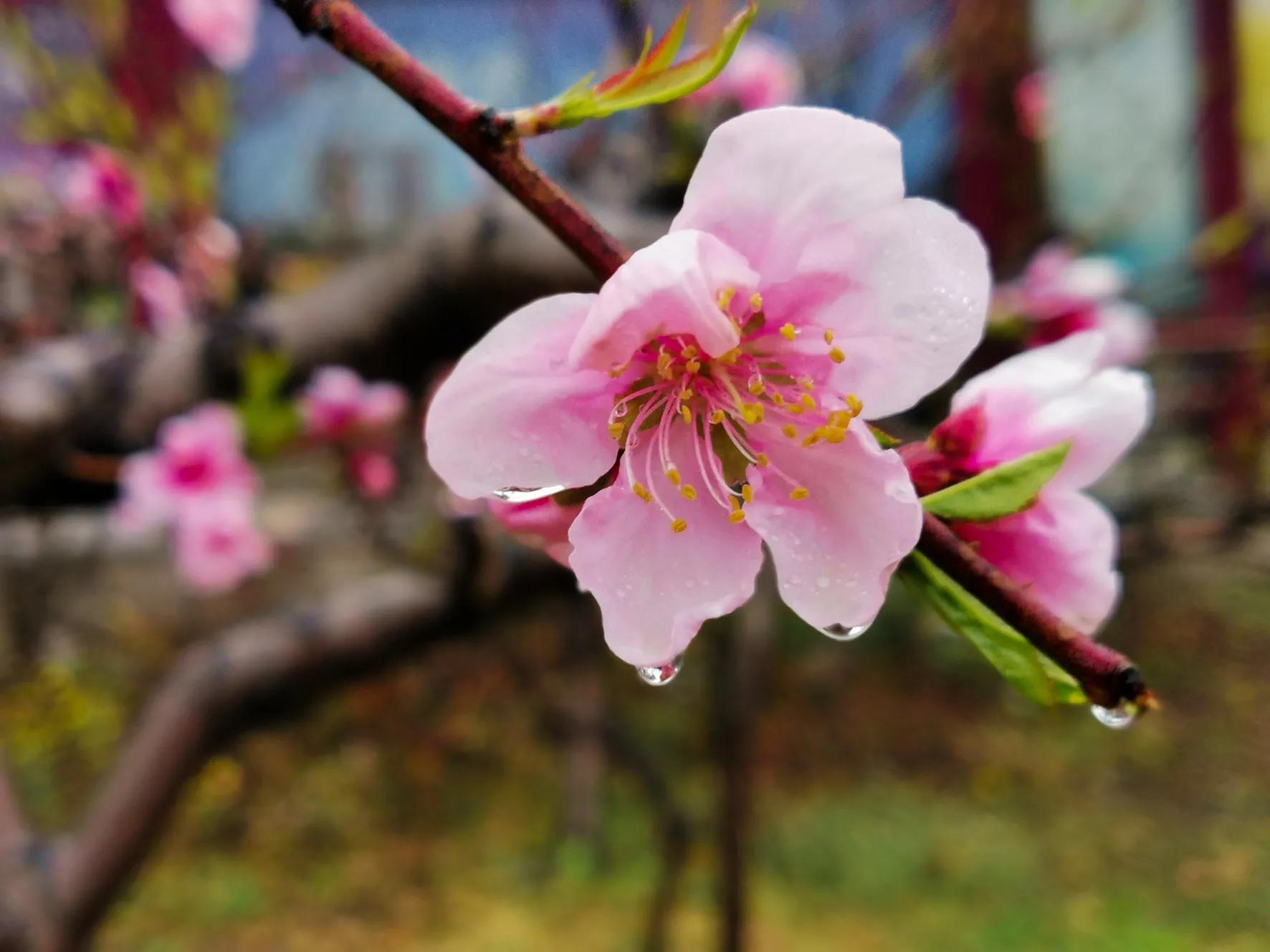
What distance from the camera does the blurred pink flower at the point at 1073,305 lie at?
2.67 ft

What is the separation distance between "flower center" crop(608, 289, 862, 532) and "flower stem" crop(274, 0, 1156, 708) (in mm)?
40

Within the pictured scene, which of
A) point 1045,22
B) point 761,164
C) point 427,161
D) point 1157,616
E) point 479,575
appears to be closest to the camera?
point 761,164

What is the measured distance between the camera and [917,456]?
277 mm

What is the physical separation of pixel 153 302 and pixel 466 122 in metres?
1.41

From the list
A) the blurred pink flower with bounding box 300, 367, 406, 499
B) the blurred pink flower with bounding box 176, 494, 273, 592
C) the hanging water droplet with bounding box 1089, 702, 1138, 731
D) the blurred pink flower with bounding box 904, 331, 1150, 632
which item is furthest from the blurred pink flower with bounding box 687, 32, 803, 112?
the hanging water droplet with bounding box 1089, 702, 1138, 731

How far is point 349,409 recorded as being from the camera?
1133mm

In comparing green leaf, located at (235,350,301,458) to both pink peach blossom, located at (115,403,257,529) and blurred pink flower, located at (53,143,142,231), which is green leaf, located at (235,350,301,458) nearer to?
pink peach blossom, located at (115,403,257,529)

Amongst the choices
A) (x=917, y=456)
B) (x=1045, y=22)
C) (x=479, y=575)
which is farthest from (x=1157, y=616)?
(x=917, y=456)

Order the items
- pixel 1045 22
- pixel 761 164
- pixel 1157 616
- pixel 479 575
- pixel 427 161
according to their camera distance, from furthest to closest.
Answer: pixel 1157 616 < pixel 427 161 < pixel 1045 22 < pixel 479 575 < pixel 761 164

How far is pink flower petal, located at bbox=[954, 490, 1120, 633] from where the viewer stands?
0.87ft

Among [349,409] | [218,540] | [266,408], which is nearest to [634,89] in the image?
[266,408]

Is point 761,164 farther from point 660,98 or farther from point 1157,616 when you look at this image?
point 1157,616

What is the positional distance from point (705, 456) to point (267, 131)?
2.95 metres

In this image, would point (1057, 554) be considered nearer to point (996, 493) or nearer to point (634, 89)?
point (996, 493)
